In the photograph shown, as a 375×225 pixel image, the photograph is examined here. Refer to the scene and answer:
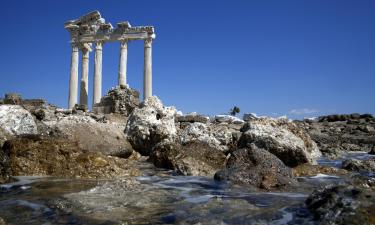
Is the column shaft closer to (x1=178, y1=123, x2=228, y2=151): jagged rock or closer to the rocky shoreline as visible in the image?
the rocky shoreline

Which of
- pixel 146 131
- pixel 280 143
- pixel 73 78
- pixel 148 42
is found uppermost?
pixel 148 42

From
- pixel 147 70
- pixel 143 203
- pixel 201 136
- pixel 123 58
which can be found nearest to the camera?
pixel 143 203

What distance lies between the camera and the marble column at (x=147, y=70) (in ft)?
123

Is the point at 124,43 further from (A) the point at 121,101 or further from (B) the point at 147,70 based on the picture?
(A) the point at 121,101

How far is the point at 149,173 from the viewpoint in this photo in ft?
30.8

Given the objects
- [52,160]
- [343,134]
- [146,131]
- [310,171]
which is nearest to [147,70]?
[343,134]

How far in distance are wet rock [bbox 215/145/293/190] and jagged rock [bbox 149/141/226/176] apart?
1.00 m

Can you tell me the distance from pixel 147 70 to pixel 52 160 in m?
29.9

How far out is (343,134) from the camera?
32.2m

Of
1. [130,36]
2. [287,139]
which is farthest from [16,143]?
[130,36]

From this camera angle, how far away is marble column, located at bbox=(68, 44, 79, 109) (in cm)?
3928

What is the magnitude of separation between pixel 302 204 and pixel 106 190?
3295mm

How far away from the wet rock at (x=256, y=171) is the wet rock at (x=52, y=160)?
2.32 m

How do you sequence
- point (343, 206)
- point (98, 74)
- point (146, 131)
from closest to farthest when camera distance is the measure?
point (343, 206) → point (146, 131) → point (98, 74)
